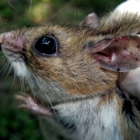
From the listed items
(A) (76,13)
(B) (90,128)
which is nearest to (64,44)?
(B) (90,128)

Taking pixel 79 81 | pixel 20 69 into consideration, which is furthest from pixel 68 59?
pixel 20 69

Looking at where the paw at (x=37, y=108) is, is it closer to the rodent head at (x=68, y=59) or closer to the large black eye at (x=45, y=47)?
the rodent head at (x=68, y=59)

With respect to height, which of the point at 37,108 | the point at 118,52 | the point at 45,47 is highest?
the point at 45,47

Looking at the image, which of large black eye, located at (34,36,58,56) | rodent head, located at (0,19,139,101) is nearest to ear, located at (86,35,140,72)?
rodent head, located at (0,19,139,101)

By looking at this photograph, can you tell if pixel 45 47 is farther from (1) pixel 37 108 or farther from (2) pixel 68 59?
(1) pixel 37 108

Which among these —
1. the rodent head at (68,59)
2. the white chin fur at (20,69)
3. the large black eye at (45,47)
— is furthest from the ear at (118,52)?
the white chin fur at (20,69)

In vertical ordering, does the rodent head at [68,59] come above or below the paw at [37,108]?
above
